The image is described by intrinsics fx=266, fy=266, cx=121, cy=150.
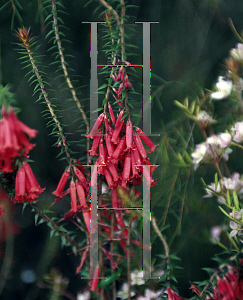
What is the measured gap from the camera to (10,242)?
49 cm

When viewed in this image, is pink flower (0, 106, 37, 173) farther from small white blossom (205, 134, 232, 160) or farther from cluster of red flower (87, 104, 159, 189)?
small white blossom (205, 134, 232, 160)

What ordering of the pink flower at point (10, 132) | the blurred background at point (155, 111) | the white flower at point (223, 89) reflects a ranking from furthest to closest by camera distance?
the blurred background at point (155, 111) < the white flower at point (223, 89) < the pink flower at point (10, 132)

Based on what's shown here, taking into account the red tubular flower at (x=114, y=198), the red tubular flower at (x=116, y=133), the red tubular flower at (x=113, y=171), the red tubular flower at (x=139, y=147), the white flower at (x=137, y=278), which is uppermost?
the red tubular flower at (x=116, y=133)

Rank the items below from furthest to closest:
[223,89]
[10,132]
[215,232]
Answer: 1. [215,232]
2. [223,89]
3. [10,132]

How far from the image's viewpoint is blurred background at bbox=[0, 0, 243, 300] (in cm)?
47

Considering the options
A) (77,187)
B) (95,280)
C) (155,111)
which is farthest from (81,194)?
(155,111)

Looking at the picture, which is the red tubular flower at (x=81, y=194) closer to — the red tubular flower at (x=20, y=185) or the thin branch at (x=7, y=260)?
the red tubular flower at (x=20, y=185)

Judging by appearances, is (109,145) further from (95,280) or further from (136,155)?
(95,280)

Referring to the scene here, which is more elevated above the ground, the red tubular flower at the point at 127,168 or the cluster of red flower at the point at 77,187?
the red tubular flower at the point at 127,168

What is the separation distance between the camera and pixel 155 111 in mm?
504

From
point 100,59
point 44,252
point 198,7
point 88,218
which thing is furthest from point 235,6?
point 44,252

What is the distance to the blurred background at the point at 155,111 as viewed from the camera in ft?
1.55

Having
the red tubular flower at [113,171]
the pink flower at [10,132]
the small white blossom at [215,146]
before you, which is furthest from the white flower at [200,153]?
the pink flower at [10,132]

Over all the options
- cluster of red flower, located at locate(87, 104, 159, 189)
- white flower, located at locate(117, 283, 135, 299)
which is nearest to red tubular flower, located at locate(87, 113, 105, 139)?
cluster of red flower, located at locate(87, 104, 159, 189)
